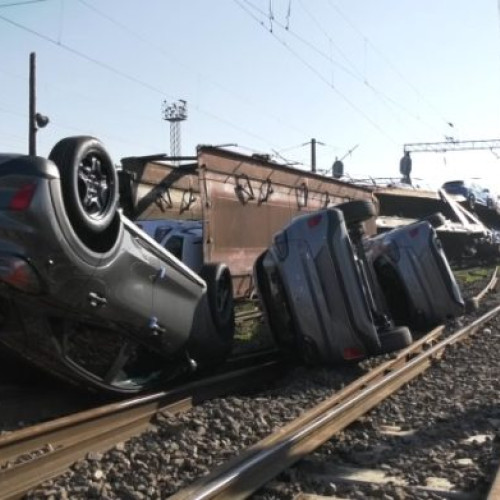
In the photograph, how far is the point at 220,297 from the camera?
8.02 m

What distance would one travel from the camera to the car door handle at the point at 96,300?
5391 mm

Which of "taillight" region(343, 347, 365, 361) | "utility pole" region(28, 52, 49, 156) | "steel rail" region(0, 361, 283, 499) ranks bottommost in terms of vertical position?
"steel rail" region(0, 361, 283, 499)

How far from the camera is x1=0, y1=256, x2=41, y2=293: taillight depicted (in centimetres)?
481

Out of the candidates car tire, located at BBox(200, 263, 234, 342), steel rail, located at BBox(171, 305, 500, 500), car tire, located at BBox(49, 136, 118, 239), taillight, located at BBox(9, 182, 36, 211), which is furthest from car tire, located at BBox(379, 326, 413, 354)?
taillight, located at BBox(9, 182, 36, 211)

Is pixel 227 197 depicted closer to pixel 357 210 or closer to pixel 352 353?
pixel 357 210

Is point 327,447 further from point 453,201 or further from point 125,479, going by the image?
point 453,201

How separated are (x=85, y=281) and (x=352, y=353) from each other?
136 inches

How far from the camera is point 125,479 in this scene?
445 cm

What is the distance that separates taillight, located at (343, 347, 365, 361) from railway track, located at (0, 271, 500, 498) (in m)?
0.23

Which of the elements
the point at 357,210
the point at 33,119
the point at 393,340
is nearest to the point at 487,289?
the point at 357,210

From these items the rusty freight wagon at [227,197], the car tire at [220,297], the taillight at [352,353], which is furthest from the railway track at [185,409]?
the rusty freight wagon at [227,197]

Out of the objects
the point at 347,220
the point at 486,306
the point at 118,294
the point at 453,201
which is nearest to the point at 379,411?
the point at 118,294

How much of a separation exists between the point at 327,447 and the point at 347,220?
4.10m

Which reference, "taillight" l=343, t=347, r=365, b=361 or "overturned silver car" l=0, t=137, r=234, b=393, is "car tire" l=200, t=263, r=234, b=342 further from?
"taillight" l=343, t=347, r=365, b=361
